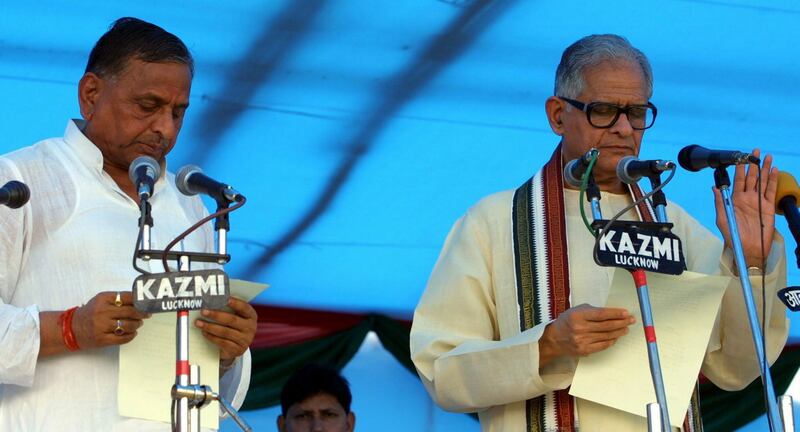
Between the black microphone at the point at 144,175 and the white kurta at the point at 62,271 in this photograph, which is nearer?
the black microphone at the point at 144,175

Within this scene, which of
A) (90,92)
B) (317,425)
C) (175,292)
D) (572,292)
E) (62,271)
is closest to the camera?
(175,292)

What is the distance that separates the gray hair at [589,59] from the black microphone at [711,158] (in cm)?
47

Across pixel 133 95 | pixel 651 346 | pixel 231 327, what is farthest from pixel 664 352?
pixel 133 95

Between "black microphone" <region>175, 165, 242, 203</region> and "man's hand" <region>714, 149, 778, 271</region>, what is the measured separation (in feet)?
3.96

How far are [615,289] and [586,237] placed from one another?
0.48 m

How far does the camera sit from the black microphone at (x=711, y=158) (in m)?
3.09

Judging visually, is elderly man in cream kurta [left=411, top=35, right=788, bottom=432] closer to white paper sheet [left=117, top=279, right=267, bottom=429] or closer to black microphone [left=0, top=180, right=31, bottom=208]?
white paper sheet [left=117, top=279, right=267, bottom=429]

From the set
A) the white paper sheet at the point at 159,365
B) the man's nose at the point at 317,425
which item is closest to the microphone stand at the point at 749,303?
the white paper sheet at the point at 159,365

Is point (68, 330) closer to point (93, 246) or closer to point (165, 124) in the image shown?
point (93, 246)

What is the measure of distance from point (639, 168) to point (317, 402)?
344 centimetres

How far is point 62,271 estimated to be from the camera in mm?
3047

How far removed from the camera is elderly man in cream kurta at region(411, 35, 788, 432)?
3240 millimetres

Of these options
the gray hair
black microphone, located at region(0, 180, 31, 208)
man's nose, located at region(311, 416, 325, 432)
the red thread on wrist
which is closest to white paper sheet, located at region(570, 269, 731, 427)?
the gray hair

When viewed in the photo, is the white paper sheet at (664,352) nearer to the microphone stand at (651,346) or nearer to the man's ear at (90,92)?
the microphone stand at (651,346)
